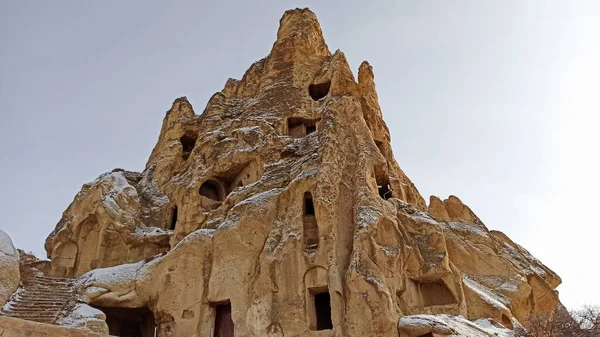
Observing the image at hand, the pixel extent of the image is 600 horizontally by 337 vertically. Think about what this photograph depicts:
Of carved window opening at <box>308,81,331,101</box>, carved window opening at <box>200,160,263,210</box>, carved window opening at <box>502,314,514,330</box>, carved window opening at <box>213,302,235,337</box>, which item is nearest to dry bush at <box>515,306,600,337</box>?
carved window opening at <box>502,314,514,330</box>

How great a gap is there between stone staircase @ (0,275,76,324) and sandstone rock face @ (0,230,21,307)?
9.21 ft

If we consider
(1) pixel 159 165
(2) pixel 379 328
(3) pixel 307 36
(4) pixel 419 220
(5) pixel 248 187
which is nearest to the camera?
(2) pixel 379 328

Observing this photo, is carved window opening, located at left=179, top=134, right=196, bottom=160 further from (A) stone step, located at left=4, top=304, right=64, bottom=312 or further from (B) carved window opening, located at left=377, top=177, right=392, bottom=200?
(A) stone step, located at left=4, top=304, right=64, bottom=312

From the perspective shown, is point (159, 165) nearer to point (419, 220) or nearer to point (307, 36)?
point (307, 36)

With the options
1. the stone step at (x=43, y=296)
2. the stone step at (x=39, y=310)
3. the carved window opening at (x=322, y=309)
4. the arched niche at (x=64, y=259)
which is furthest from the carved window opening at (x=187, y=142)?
the carved window opening at (x=322, y=309)

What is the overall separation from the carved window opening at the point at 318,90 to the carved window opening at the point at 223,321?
53.7ft

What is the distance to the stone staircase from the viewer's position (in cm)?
1587

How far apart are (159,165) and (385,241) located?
57.1ft

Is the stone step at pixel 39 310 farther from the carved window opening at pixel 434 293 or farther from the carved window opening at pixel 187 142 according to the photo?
the carved window opening at pixel 187 142

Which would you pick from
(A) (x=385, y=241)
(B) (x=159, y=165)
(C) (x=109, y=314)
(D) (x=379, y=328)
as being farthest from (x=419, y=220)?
(B) (x=159, y=165)

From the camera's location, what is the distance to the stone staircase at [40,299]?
15873 mm

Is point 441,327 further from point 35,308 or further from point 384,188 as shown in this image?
point 35,308

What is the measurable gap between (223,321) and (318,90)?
688 inches

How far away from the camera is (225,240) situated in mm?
18219
